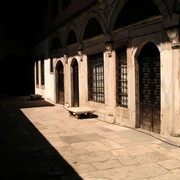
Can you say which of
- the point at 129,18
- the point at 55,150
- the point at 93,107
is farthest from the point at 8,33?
the point at 55,150

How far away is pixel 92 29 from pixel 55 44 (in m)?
6.47

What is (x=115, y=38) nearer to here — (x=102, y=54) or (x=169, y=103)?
(x=102, y=54)

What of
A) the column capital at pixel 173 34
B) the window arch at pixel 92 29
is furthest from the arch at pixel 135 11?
the window arch at pixel 92 29

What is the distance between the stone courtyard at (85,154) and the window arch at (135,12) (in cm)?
364

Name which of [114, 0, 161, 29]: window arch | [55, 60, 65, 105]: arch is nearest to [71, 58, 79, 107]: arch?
[55, 60, 65, 105]: arch

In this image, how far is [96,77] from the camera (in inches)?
507

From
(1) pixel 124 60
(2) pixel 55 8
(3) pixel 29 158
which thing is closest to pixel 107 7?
(1) pixel 124 60

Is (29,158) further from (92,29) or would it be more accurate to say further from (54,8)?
(54,8)

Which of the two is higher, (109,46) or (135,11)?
(135,11)

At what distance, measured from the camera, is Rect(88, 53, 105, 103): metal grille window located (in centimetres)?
1243

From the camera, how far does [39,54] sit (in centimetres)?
2305

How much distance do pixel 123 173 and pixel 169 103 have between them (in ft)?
10.1

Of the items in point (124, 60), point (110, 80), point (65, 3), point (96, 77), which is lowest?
point (110, 80)

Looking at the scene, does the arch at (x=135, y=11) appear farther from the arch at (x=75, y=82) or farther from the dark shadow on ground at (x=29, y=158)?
the arch at (x=75, y=82)
